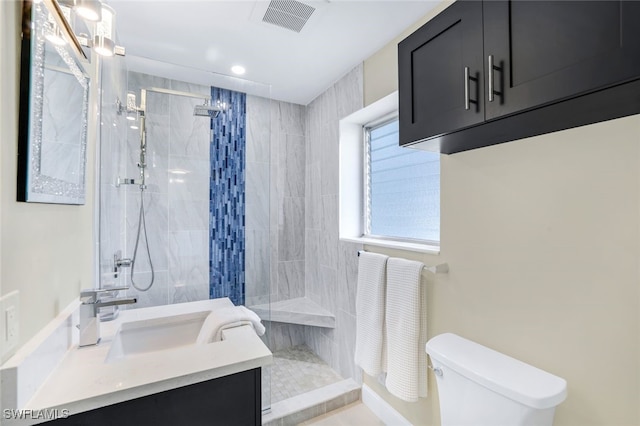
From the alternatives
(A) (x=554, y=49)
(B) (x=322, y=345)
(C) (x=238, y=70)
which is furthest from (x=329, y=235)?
(A) (x=554, y=49)

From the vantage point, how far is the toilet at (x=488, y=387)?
3.19 feet

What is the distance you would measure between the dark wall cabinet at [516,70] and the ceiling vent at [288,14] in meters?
0.64

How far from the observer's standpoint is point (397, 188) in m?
2.09

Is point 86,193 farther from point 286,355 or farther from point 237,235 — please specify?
point 286,355

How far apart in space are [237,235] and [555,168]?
1.86 meters

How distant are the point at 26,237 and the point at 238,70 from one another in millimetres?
1985

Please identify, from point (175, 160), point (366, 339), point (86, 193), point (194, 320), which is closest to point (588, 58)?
point (366, 339)

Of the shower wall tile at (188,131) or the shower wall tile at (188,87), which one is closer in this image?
the shower wall tile at (188,131)

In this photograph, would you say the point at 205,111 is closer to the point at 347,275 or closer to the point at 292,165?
the point at 292,165

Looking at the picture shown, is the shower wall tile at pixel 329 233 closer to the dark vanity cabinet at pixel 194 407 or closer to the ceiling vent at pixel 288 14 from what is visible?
the ceiling vent at pixel 288 14

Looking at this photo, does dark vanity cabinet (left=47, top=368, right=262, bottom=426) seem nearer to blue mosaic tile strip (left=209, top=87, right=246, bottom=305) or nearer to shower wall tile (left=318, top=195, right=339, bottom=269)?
blue mosaic tile strip (left=209, top=87, right=246, bottom=305)

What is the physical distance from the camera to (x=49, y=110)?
2.88ft

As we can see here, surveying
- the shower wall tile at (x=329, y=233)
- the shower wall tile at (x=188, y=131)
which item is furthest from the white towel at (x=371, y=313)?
the shower wall tile at (x=188, y=131)

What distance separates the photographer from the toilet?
973mm
